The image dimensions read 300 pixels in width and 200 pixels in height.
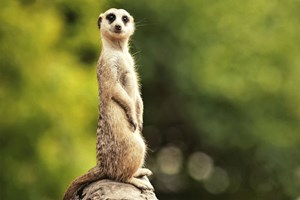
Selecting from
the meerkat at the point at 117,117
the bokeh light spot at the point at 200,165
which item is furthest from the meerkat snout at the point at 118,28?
the bokeh light spot at the point at 200,165

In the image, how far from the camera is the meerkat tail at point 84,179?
6613 millimetres

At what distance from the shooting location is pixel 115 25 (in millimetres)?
7016

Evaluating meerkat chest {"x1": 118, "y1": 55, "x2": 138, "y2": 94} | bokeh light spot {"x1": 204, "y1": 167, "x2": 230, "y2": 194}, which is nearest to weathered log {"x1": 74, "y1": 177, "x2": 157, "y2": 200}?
meerkat chest {"x1": 118, "y1": 55, "x2": 138, "y2": 94}

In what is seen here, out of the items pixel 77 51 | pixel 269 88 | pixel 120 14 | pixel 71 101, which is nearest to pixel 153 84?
pixel 269 88

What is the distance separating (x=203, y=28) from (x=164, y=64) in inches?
39.8

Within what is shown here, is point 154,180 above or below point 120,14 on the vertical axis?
below

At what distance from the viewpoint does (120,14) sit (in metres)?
7.11

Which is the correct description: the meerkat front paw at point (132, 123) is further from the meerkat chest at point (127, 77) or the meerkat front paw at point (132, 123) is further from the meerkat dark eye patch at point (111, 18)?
the meerkat dark eye patch at point (111, 18)

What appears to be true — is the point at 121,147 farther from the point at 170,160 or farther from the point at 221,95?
the point at 170,160

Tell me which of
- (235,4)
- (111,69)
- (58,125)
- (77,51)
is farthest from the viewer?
(235,4)

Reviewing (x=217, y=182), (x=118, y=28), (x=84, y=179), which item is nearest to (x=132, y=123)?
(x=84, y=179)

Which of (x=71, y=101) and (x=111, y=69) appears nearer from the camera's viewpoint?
(x=111, y=69)

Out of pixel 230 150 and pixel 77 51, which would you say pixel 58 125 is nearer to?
pixel 77 51

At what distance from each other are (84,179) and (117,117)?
383 mm
